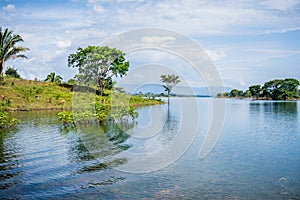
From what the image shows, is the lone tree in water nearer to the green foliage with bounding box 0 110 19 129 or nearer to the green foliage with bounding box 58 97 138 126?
the green foliage with bounding box 58 97 138 126

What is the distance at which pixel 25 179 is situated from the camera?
11.6 m

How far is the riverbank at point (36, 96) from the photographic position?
38250 mm

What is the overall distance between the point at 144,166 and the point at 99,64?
3428 cm

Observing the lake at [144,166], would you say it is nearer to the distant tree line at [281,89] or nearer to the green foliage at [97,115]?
the green foliage at [97,115]

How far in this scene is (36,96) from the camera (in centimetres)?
4316

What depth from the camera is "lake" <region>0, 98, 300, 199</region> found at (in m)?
10.6

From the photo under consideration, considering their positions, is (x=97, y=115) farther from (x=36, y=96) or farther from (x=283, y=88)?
(x=283, y=88)

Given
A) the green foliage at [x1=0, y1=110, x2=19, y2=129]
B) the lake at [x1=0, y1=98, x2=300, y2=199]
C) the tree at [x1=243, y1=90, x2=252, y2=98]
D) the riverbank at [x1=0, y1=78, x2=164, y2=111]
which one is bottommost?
the lake at [x1=0, y1=98, x2=300, y2=199]

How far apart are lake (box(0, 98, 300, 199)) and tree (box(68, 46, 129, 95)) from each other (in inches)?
997

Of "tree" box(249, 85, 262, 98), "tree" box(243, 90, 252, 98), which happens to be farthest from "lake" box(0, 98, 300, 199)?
"tree" box(243, 90, 252, 98)

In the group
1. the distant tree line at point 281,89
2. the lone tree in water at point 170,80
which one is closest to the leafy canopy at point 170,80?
the lone tree in water at point 170,80

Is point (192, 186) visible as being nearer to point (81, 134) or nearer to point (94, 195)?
point (94, 195)

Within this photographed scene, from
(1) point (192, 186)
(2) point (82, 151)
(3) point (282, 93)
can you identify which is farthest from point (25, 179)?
(3) point (282, 93)

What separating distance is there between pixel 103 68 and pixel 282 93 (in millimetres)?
82383
